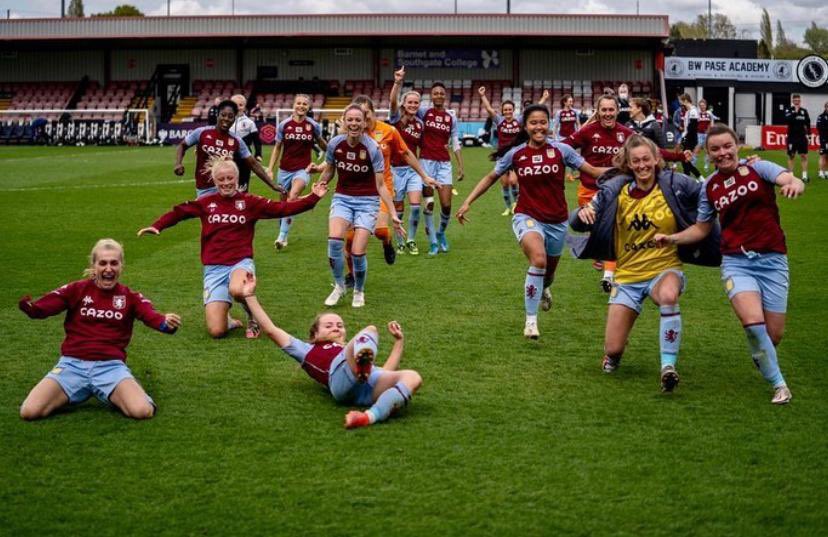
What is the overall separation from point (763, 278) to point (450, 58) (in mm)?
50266

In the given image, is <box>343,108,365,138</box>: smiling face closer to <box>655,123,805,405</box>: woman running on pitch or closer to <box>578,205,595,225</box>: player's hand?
<box>578,205,595,225</box>: player's hand

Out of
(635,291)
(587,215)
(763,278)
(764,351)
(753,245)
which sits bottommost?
(764,351)

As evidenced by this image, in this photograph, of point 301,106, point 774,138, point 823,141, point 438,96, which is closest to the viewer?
point 301,106

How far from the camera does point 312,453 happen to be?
6391mm

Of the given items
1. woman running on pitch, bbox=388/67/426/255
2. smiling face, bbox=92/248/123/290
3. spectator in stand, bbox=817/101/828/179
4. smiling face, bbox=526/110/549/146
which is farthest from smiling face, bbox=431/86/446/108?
spectator in stand, bbox=817/101/828/179

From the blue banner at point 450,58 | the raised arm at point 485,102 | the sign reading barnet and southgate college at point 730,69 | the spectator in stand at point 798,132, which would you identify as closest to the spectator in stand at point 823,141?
the spectator in stand at point 798,132

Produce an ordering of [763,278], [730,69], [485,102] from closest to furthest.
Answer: [763,278]
[485,102]
[730,69]

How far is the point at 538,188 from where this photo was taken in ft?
32.4

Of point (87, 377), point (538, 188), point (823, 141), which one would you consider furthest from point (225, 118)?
point (823, 141)

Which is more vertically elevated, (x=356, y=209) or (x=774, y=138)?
(x=774, y=138)

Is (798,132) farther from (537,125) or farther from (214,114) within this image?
(537,125)

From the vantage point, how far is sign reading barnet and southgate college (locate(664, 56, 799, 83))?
5591 cm

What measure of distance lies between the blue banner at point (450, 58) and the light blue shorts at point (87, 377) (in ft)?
165

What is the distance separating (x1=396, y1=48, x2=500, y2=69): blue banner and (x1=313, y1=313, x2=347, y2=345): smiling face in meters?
49.8
